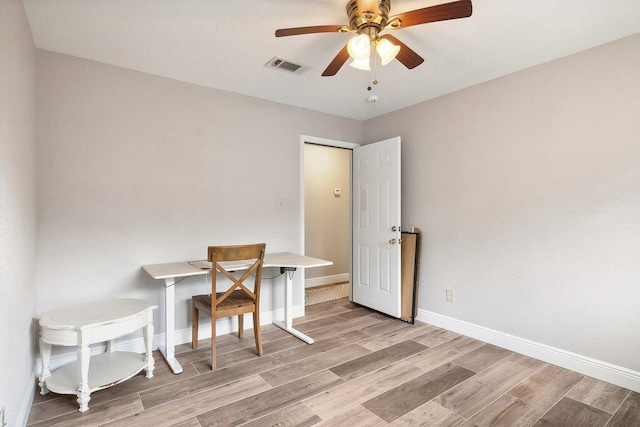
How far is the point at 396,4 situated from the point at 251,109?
75.2 inches

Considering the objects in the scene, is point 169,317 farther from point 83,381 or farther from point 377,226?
point 377,226

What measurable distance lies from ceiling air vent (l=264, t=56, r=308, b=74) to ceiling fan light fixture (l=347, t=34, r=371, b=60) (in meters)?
0.88

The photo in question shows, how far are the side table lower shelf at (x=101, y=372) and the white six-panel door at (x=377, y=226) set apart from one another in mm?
2428

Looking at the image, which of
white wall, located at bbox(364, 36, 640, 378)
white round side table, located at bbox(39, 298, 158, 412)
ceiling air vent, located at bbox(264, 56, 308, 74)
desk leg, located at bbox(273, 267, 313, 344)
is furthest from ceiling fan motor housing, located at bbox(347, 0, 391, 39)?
white round side table, located at bbox(39, 298, 158, 412)

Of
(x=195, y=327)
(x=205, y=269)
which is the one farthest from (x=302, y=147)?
(x=195, y=327)

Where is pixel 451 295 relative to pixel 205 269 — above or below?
below

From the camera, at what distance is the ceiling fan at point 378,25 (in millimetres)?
1563

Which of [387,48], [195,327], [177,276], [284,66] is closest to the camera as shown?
[387,48]

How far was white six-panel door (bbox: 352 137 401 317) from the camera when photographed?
354 centimetres

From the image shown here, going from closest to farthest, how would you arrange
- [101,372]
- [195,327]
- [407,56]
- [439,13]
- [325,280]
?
[439,13], [407,56], [101,372], [195,327], [325,280]

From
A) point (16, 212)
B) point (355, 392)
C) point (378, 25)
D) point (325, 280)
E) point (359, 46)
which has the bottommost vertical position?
point (355, 392)

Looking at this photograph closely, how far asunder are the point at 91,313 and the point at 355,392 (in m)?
1.84

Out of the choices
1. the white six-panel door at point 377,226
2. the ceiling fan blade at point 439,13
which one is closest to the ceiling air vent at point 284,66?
the ceiling fan blade at point 439,13

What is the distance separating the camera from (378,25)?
1795 mm
